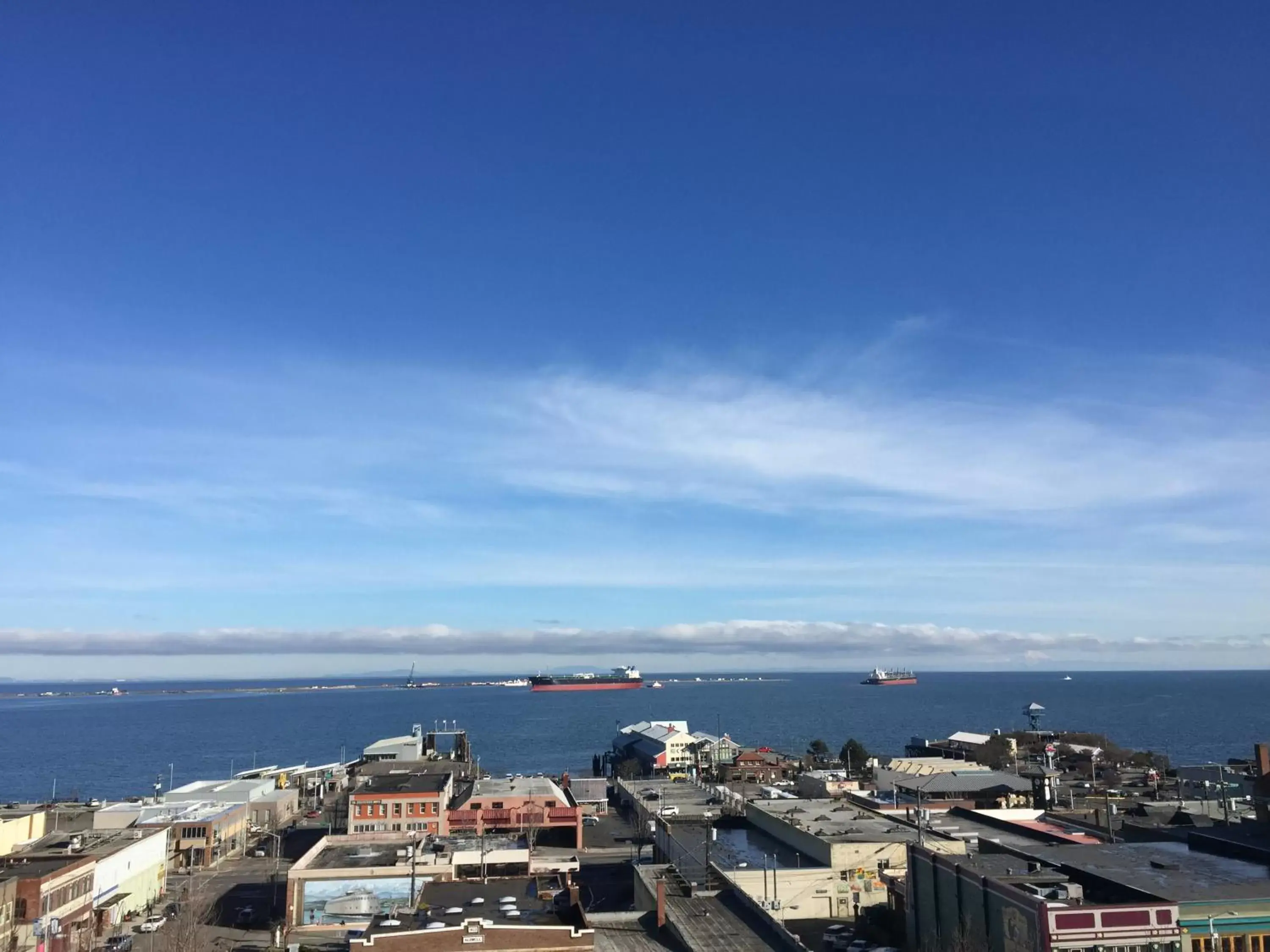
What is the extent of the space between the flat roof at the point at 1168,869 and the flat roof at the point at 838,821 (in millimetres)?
9921

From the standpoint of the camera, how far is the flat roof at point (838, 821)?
44.7 metres

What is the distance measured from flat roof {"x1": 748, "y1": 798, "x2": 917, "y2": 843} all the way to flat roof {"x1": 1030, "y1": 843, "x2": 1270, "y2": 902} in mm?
9921

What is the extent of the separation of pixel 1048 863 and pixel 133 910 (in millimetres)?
40977

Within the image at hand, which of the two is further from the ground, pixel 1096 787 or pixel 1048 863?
pixel 1048 863

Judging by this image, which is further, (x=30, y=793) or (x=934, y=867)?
(x=30, y=793)

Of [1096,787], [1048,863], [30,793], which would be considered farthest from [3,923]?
[30,793]

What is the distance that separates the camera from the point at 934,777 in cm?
7106

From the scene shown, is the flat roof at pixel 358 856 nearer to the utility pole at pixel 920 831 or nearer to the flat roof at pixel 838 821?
the flat roof at pixel 838 821

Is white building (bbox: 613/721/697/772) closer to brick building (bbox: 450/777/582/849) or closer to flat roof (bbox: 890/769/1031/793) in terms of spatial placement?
flat roof (bbox: 890/769/1031/793)

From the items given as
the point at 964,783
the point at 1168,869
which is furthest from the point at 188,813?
the point at 1168,869

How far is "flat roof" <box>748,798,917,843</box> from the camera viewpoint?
147 ft

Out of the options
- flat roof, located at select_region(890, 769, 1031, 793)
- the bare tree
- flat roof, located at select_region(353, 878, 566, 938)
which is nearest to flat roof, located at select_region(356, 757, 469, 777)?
the bare tree

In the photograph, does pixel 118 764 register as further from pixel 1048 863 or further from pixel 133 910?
pixel 1048 863

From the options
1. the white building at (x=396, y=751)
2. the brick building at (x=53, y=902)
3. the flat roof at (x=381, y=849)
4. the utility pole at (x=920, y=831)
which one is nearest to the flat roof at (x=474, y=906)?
the flat roof at (x=381, y=849)
